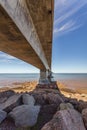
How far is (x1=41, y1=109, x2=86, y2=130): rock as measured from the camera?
308cm

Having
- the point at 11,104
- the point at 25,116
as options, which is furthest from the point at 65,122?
the point at 11,104

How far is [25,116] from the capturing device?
144 inches

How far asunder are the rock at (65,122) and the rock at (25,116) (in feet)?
1.67

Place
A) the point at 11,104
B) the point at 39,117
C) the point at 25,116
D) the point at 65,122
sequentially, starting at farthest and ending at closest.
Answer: the point at 11,104 → the point at 39,117 → the point at 25,116 → the point at 65,122

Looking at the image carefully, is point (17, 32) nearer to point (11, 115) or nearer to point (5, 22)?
point (5, 22)

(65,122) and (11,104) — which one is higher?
(11,104)

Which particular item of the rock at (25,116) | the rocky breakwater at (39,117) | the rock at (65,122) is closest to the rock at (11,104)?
the rocky breakwater at (39,117)

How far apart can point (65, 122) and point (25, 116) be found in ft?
2.97

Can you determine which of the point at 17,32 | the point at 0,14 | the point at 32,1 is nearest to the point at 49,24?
the point at 32,1

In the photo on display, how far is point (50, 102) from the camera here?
481 cm

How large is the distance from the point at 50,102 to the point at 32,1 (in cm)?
253

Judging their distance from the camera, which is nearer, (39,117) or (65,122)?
(65,122)

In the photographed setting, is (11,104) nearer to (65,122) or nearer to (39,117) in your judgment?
(39,117)

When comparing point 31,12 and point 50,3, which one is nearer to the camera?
point 50,3
